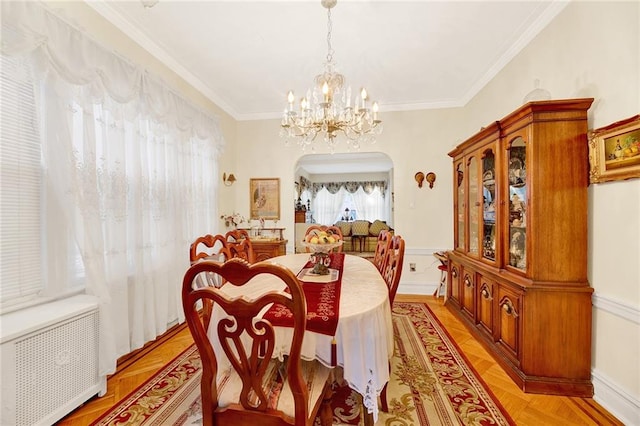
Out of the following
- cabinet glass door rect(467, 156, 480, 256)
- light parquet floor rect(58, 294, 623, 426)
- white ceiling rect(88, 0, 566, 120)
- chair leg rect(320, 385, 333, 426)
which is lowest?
light parquet floor rect(58, 294, 623, 426)

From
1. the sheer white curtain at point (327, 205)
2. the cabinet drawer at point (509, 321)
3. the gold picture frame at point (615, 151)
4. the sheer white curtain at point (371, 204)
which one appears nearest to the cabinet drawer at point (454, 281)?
the cabinet drawer at point (509, 321)

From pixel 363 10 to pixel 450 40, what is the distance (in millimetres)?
974

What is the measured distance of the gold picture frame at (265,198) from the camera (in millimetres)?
4520

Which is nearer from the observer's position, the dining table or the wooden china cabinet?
the dining table

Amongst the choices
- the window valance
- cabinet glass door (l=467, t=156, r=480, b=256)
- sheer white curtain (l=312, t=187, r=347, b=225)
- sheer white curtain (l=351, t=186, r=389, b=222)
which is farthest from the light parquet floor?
sheer white curtain (l=312, t=187, r=347, b=225)

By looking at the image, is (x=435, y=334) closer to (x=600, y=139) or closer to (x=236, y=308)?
(x=600, y=139)

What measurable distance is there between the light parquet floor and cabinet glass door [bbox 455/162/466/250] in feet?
3.82

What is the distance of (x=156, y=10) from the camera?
7.27ft

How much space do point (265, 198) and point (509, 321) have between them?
3.54 metres

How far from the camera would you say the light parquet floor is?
1.65 metres

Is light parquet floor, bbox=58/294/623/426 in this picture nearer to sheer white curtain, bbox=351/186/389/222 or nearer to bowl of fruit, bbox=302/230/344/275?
bowl of fruit, bbox=302/230/344/275

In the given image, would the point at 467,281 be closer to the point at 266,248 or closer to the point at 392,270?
the point at 392,270

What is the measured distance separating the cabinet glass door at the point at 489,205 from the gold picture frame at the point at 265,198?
2934mm

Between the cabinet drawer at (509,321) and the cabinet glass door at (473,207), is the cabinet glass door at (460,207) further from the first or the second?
the cabinet drawer at (509,321)
